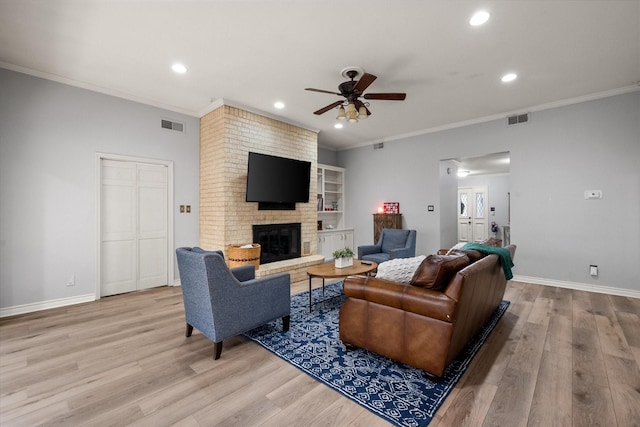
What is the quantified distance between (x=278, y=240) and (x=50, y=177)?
3316 mm

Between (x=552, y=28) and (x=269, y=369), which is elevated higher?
(x=552, y=28)

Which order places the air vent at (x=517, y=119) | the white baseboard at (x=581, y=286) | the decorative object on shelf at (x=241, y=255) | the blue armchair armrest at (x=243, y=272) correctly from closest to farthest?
the blue armchair armrest at (x=243, y=272), the white baseboard at (x=581, y=286), the decorative object on shelf at (x=241, y=255), the air vent at (x=517, y=119)

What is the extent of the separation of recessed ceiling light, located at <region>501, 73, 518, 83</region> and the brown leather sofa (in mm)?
2575

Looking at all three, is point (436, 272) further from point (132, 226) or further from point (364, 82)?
point (132, 226)

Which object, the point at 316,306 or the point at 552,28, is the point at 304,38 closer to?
the point at 552,28

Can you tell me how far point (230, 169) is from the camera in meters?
4.65

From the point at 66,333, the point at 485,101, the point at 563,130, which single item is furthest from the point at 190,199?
the point at 563,130

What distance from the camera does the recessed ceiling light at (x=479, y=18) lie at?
248 centimetres

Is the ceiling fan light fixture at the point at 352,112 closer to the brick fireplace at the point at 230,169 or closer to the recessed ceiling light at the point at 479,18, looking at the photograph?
the recessed ceiling light at the point at 479,18

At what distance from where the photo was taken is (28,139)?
3539 mm

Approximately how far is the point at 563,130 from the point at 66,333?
23.7 ft

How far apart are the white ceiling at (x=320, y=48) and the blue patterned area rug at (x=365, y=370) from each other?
2.98 m

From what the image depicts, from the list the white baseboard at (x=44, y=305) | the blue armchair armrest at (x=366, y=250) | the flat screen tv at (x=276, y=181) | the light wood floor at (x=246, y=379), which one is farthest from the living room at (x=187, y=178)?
the blue armchair armrest at (x=366, y=250)

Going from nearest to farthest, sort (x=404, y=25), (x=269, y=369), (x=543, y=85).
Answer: (x=269, y=369)
(x=404, y=25)
(x=543, y=85)
